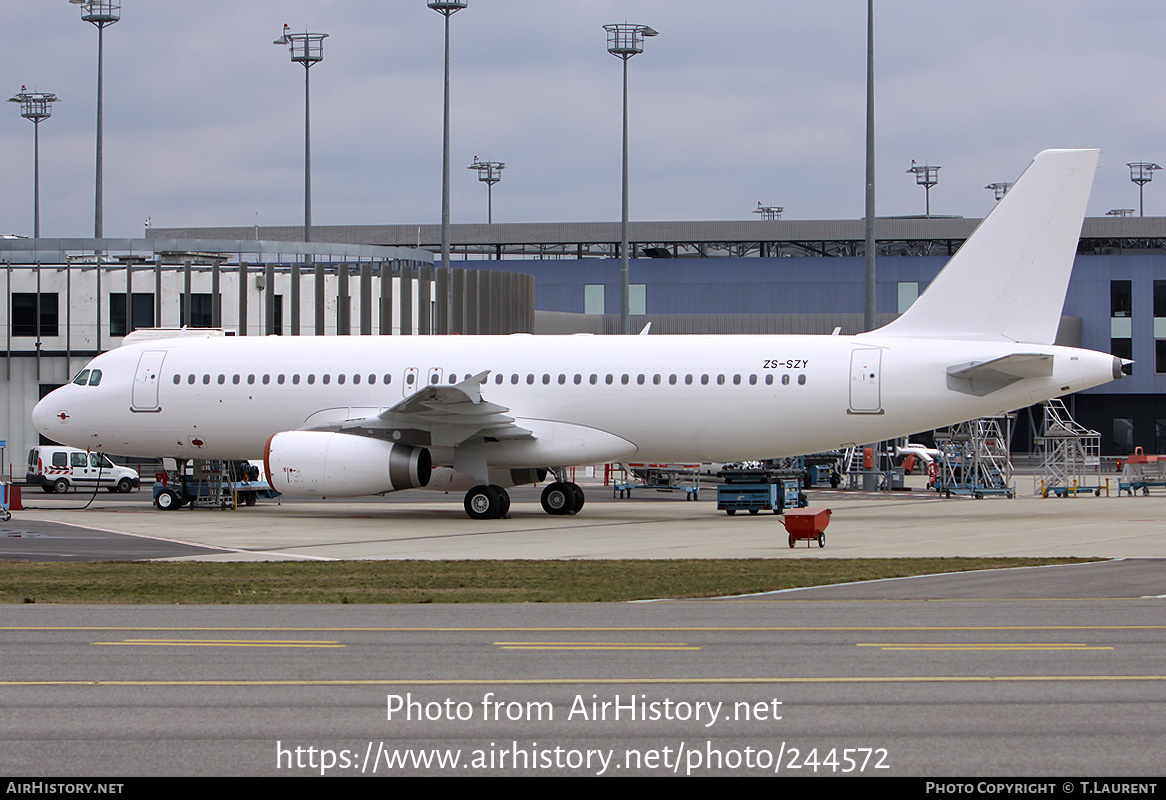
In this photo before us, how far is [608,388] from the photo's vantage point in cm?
2900

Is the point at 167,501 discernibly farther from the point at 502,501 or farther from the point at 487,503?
the point at 502,501

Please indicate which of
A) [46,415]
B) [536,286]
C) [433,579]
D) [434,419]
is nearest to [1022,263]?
[434,419]

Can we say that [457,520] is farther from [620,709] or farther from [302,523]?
[620,709]

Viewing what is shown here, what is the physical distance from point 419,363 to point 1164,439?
189 feet

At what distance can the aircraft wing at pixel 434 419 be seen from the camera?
90.7ft

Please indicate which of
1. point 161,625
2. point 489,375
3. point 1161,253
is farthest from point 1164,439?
point 161,625

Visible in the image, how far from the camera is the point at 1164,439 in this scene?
74562 mm

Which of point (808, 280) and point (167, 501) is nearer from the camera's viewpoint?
point (167, 501)

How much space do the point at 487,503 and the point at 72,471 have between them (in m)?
22.0

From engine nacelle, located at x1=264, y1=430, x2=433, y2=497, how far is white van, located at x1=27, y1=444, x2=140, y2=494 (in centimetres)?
1759

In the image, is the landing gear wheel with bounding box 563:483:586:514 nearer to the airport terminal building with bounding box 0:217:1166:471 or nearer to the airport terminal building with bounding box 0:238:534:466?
the airport terminal building with bounding box 0:238:534:466

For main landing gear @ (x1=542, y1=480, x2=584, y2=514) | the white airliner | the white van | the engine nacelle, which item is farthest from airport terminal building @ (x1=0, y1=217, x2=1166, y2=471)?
the engine nacelle

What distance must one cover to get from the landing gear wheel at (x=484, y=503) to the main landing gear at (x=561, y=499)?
208 centimetres

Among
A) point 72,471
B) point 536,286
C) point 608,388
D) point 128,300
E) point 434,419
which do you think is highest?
point 536,286
